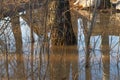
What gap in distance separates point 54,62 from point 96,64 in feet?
2.49

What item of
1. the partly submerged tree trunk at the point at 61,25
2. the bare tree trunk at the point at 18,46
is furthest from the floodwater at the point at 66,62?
the partly submerged tree trunk at the point at 61,25

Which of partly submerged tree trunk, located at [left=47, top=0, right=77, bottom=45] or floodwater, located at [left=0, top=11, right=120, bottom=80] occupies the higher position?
partly submerged tree trunk, located at [left=47, top=0, right=77, bottom=45]

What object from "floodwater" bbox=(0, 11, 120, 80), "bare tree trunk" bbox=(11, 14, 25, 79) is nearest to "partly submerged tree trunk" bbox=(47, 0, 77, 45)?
"floodwater" bbox=(0, 11, 120, 80)

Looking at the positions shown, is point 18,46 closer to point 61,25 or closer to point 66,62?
point 61,25

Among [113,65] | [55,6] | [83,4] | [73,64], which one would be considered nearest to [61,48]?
[55,6]

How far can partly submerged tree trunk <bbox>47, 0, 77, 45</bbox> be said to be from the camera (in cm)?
830

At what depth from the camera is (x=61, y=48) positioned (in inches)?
338

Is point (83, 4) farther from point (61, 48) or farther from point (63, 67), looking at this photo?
point (63, 67)

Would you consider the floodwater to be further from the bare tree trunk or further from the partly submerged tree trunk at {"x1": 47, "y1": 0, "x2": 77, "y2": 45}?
the partly submerged tree trunk at {"x1": 47, "y1": 0, "x2": 77, "y2": 45}

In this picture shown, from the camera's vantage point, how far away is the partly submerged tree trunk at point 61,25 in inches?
327

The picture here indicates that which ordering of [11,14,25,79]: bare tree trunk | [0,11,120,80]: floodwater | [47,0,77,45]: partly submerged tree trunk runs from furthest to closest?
[47,0,77,45]: partly submerged tree trunk < [11,14,25,79]: bare tree trunk < [0,11,120,80]: floodwater

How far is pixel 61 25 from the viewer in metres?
8.55

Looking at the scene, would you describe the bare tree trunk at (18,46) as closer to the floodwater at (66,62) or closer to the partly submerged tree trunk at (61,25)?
the floodwater at (66,62)

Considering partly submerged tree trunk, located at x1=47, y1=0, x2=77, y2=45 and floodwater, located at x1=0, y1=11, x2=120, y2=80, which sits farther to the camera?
partly submerged tree trunk, located at x1=47, y1=0, x2=77, y2=45
